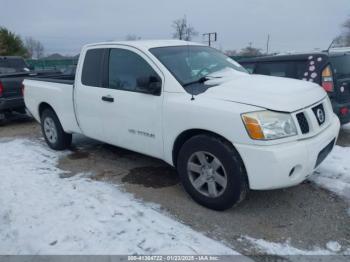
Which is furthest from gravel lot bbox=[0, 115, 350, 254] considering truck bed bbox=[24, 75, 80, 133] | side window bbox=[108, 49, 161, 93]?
side window bbox=[108, 49, 161, 93]

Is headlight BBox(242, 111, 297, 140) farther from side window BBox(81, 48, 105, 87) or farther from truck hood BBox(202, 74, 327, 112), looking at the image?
side window BBox(81, 48, 105, 87)

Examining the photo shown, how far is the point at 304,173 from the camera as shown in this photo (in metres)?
3.29

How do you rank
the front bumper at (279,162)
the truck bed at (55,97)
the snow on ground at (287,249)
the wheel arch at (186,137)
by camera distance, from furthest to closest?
the truck bed at (55,97) < the wheel arch at (186,137) < the front bumper at (279,162) < the snow on ground at (287,249)

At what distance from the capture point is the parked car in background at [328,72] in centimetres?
559

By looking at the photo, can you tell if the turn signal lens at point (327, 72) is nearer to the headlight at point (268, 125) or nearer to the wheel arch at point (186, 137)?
the headlight at point (268, 125)

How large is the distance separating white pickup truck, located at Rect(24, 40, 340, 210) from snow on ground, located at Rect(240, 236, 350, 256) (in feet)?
1.67

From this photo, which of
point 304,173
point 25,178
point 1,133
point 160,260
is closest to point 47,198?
point 25,178

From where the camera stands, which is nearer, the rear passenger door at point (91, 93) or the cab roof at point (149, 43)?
the cab roof at point (149, 43)

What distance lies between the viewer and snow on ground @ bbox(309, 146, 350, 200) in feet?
13.4

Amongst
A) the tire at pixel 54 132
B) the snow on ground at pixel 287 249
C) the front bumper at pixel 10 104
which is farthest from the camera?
the front bumper at pixel 10 104

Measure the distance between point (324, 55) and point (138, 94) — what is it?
3.47 meters

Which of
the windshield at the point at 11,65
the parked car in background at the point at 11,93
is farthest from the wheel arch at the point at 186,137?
the windshield at the point at 11,65

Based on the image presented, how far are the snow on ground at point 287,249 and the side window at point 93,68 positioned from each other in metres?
3.01

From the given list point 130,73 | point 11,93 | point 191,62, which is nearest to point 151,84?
point 130,73
